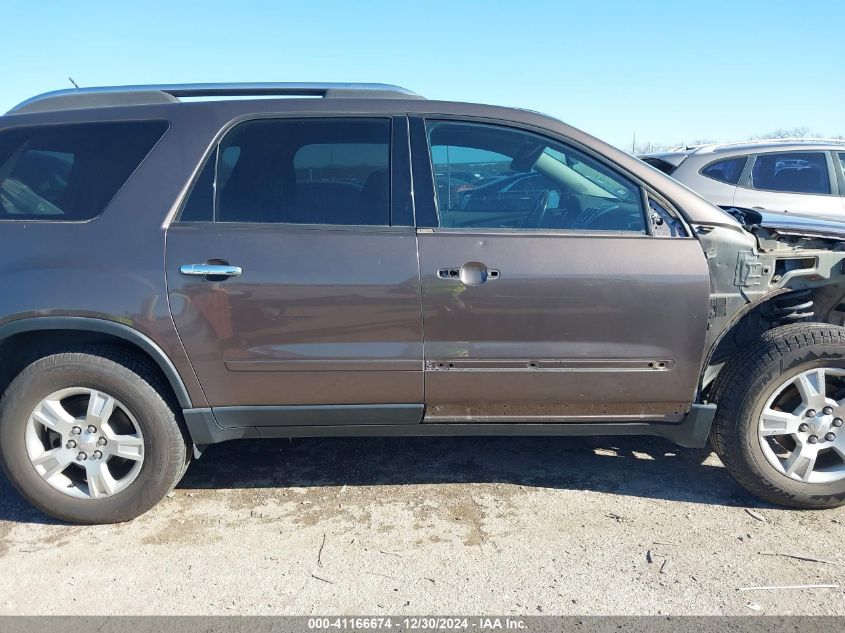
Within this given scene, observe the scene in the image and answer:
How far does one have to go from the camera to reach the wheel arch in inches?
101

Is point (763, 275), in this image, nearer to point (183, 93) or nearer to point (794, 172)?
point (183, 93)

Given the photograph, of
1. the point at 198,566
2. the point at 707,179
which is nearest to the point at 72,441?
the point at 198,566

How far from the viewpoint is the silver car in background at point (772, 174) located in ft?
19.7

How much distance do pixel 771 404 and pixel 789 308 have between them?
1.69 ft

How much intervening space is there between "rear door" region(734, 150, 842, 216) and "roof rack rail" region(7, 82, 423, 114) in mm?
4572

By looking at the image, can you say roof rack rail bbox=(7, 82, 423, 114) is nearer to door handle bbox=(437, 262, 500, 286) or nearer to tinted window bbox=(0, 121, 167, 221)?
tinted window bbox=(0, 121, 167, 221)

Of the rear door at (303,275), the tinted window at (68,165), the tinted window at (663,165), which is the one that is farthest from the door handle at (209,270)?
the tinted window at (663,165)

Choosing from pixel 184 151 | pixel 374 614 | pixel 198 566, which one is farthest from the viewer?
pixel 184 151

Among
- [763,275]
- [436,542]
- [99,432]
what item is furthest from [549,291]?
[99,432]

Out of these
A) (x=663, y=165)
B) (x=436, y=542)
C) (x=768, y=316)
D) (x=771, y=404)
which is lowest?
(x=436, y=542)

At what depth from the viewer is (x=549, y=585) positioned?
237 cm

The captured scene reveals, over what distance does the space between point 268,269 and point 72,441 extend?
1.20 m

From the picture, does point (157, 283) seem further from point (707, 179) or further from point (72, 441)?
point (707, 179)

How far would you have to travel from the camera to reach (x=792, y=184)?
6148 mm
